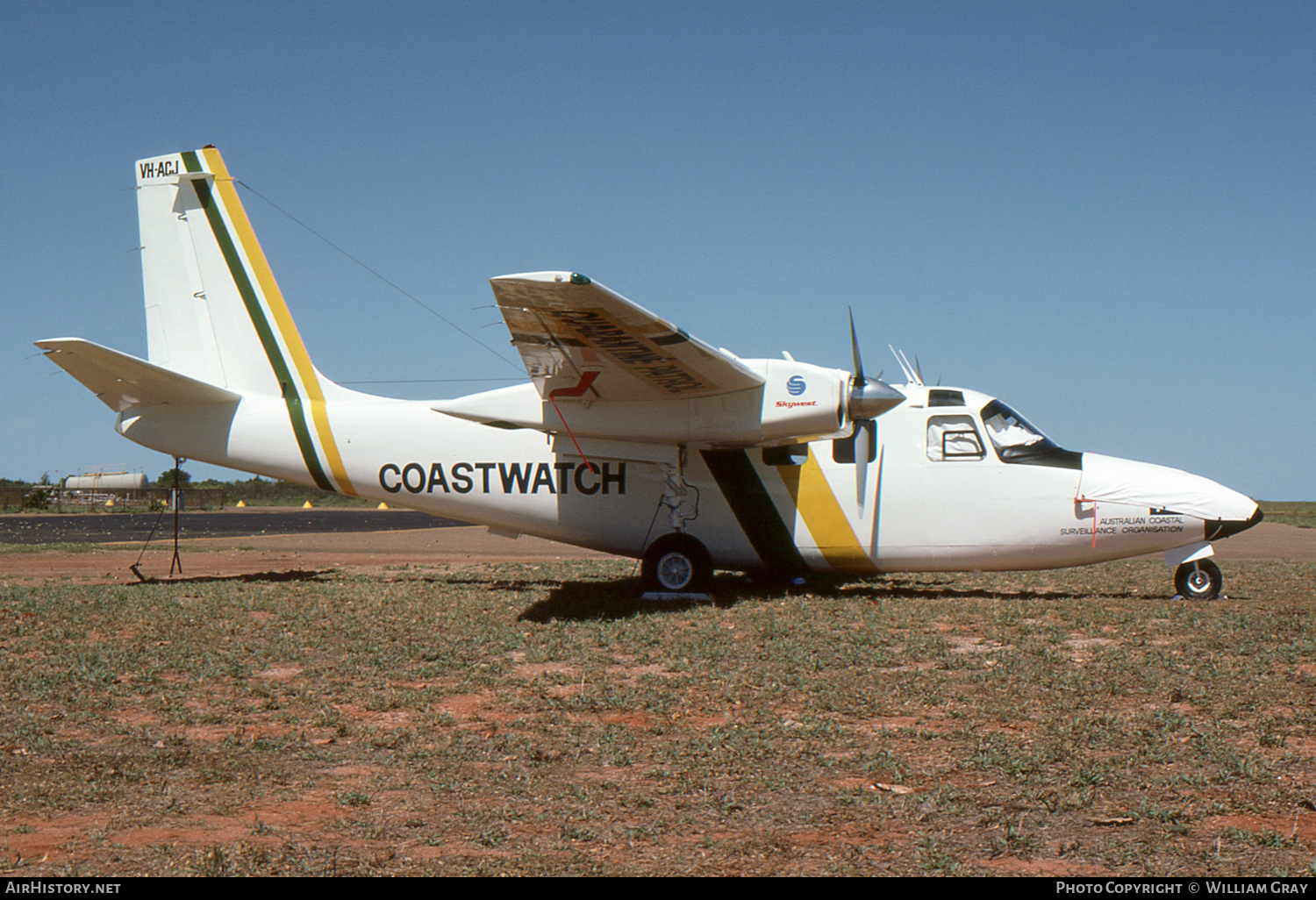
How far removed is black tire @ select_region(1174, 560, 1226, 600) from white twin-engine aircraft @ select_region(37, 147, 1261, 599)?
0.07 feet

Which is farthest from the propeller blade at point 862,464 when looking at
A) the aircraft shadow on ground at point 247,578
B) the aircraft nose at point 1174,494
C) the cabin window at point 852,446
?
the aircraft shadow on ground at point 247,578

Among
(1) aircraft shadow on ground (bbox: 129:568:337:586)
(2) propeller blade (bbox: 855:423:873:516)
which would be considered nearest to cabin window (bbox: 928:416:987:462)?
(2) propeller blade (bbox: 855:423:873:516)

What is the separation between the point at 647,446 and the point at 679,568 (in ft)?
5.47

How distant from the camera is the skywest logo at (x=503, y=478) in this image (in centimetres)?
1295

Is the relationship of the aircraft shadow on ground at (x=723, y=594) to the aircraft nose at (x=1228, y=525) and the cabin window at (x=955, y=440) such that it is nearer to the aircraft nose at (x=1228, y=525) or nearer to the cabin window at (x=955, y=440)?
the aircraft nose at (x=1228, y=525)

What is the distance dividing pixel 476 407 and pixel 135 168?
7.01 metres

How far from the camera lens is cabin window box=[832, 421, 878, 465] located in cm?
1238

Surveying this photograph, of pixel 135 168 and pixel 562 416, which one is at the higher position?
pixel 135 168

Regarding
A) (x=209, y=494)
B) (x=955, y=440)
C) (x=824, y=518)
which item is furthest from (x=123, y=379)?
(x=209, y=494)

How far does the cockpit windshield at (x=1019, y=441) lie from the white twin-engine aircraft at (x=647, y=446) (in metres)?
0.02

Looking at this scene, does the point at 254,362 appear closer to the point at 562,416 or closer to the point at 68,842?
the point at 562,416

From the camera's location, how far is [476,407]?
12.1 metres
